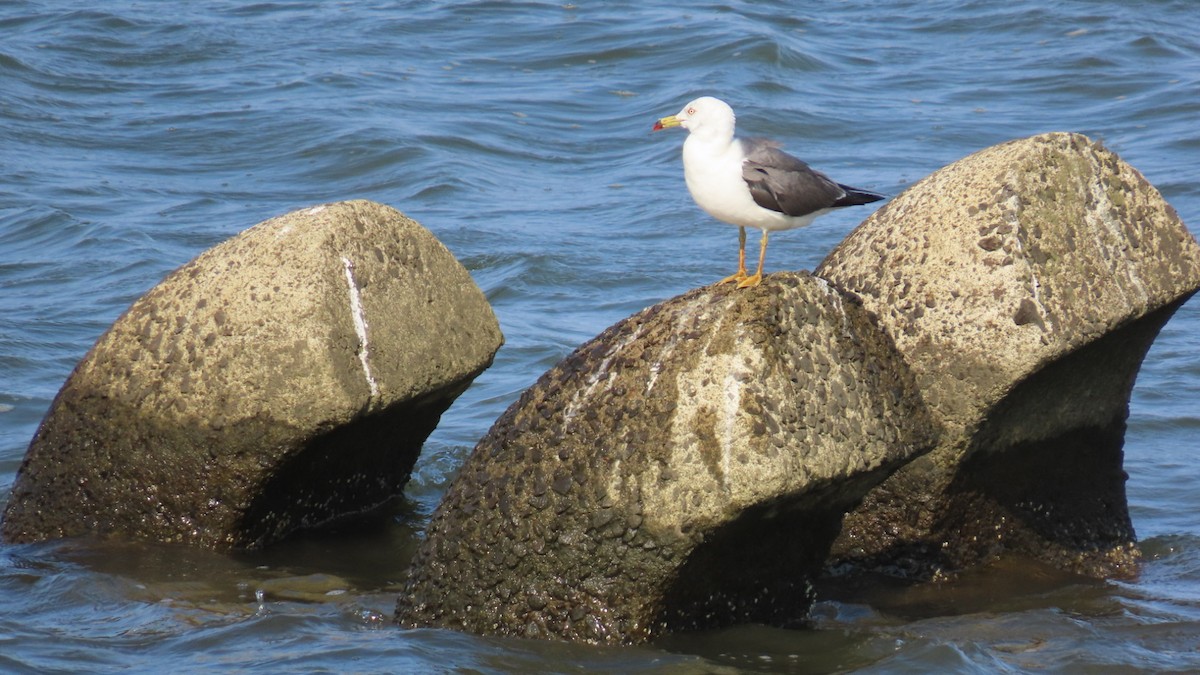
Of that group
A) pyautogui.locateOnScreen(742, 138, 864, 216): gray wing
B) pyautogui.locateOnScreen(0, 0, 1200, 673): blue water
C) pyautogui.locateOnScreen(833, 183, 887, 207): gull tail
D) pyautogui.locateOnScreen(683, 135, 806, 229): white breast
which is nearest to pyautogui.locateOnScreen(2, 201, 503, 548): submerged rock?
pyautogui.locateOnScreen(0, 0, 1200, 673): blue water

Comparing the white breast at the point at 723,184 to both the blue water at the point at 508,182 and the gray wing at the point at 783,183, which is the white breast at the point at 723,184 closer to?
the gray wing at the point at 783,183

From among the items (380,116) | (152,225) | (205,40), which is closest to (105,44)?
(205,40)

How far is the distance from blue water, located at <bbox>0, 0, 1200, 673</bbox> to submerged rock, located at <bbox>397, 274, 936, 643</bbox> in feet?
0.47

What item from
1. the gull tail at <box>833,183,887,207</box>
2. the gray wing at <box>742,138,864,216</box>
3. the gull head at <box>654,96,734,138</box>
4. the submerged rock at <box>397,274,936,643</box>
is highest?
the gull head at <box>654,96,734,138</box>

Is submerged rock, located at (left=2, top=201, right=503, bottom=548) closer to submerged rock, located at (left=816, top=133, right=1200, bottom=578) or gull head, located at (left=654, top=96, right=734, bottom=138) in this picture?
gull head, located at (left=654, top=96, right=734, bottom=138)

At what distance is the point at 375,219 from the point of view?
5.64m

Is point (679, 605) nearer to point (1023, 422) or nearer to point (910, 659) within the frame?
point (910, 659)

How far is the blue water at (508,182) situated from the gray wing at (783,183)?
1400mm

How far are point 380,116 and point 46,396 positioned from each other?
6.80 m

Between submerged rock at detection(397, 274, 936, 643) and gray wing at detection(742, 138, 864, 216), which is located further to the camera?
gray wing at detection(742, 138, 864, 216)

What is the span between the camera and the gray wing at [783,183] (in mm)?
4988

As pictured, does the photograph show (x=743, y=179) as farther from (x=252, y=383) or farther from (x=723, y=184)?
(x=252, y=383)

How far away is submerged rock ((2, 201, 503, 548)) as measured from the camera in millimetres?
5238

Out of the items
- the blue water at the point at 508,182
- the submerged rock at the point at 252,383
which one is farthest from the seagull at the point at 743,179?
the blue water at the point at 508,182
